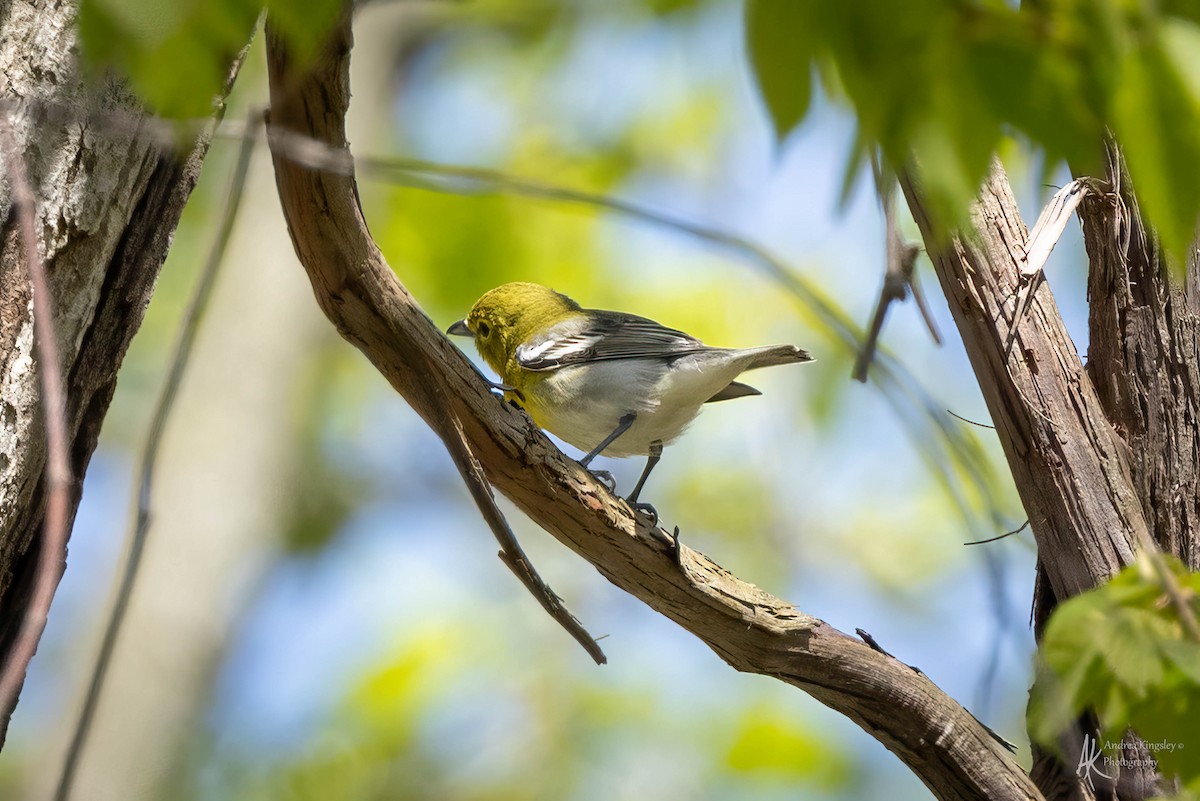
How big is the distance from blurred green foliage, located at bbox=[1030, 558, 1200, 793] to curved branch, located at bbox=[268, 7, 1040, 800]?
1.04 m

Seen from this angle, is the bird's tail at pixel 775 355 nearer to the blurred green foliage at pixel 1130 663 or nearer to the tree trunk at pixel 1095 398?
the tree trunk at pixel 1095 398

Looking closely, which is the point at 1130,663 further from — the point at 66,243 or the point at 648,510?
the point at 66,243

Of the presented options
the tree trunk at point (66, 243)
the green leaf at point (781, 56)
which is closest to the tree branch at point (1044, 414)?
the green leaf at point (781, 56)

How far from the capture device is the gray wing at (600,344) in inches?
183

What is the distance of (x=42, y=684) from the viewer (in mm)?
9953

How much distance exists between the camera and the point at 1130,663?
1.66 metres

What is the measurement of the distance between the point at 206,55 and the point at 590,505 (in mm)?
1774

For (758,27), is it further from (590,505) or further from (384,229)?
(384,229)

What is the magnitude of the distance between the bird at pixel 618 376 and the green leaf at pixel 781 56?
9.62 feet

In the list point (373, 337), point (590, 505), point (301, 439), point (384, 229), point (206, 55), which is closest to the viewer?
point (206, 55)

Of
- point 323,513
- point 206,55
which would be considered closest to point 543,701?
point 323,513

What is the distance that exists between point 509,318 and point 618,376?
35.6 inches

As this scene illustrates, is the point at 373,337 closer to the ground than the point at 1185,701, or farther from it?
farther from it

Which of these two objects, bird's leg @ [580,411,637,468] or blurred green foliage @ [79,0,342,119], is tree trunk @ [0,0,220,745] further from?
bird's leg @ [580,411,637,468]
